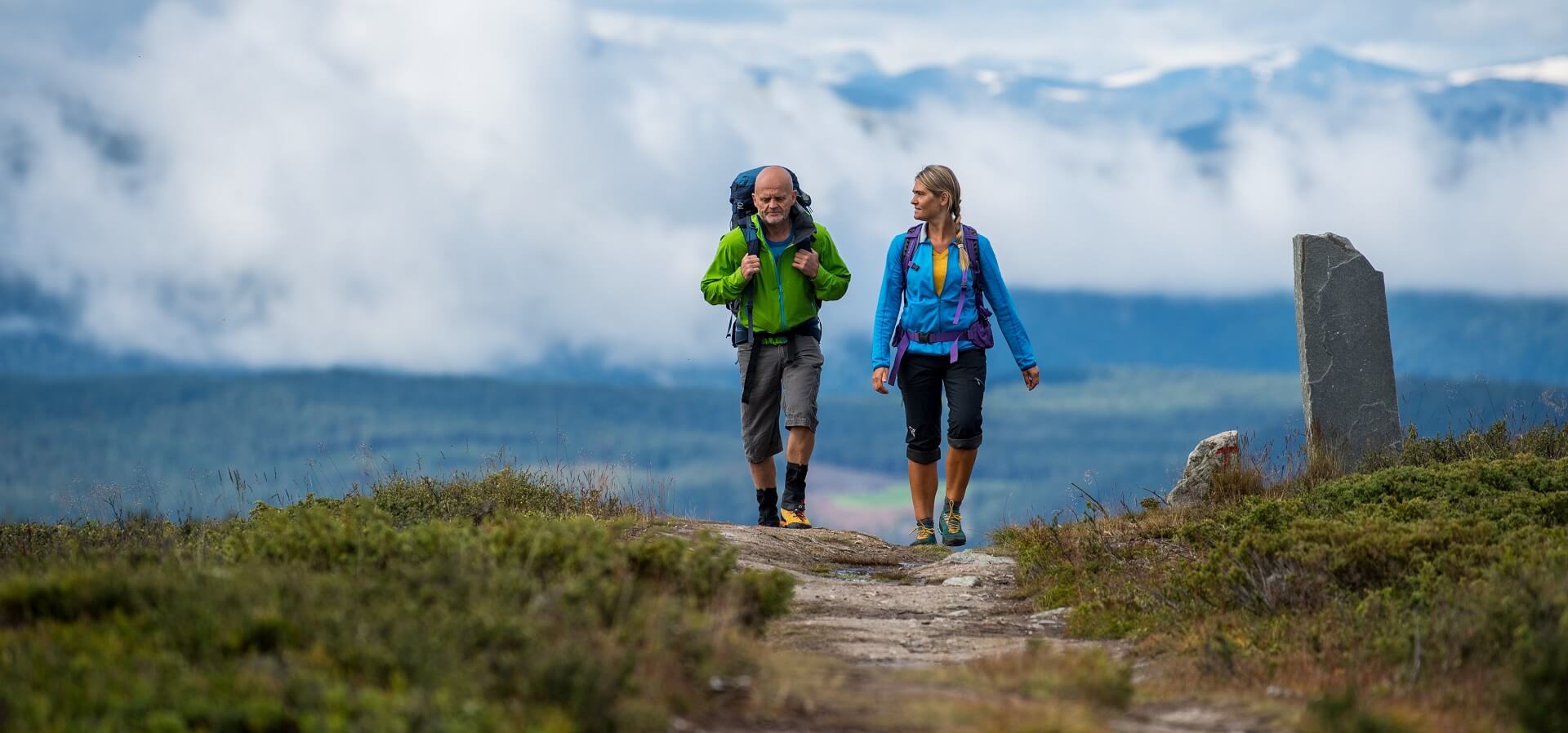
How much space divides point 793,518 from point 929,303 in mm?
2275

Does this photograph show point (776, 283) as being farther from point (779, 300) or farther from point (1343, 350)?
point (1343, 350)

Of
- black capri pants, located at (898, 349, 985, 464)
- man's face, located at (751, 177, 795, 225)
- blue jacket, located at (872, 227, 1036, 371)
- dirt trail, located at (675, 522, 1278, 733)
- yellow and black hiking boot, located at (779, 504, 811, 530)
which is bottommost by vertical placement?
dirt trail, located at (675, 522, 1278, 733)

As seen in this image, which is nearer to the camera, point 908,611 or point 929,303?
point 908,611

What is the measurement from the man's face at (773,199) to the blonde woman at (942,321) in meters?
0.88

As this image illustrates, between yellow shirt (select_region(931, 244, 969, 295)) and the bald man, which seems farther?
the bald man

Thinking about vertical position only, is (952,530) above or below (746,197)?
below

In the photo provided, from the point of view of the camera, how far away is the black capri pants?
12.0 m

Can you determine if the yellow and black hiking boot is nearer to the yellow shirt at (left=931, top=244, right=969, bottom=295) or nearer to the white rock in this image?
the white rock

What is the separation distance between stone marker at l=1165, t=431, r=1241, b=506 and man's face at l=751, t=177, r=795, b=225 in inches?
165

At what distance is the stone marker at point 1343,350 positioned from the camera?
1492 centimetres

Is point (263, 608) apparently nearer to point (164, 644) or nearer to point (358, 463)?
point (164, 644)

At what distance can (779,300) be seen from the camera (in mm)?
12391

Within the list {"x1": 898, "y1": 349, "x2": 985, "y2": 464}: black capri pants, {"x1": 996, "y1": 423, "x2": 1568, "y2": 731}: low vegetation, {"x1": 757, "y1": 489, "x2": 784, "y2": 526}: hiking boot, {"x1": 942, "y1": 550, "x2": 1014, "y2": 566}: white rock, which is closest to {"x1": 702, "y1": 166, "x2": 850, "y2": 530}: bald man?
{"x1": 757, "y1": 489, "x2": 784, "y2": 526}: hiking boot

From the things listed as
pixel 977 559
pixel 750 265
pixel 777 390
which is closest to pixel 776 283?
pixel 750 265
